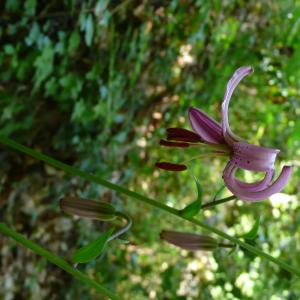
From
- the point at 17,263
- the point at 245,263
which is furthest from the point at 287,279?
the point at 17,263

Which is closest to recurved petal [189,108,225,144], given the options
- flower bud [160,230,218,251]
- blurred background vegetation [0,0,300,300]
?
flower bud [160,230,218,251]

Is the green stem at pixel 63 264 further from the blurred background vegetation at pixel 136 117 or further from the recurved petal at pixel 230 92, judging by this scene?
the blurred background vegetation at pixel 136 117

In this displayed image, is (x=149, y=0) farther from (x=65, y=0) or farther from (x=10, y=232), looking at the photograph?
(x=10, y=232)

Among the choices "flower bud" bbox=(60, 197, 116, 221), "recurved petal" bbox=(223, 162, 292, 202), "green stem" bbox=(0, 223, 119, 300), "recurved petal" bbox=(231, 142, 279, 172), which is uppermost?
"recurved petal" bbox=(231, 142, 279, 172)

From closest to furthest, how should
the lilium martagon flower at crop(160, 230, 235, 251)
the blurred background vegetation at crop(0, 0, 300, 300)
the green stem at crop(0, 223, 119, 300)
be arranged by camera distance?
the green stem at crop(0, 223, 119, 300)
the lilium martagon flower at crop(160, 230, 235, 251)
the blurred background vegetation at crop(0, 0, 300, 300)

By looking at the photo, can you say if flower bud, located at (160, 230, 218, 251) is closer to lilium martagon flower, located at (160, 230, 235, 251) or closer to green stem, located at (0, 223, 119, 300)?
lilium martagon flower, located at (160, 230, 235, 251)

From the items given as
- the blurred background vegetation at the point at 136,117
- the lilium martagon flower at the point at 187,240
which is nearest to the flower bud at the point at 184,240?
the lilium martagon flower at the point at 187,240

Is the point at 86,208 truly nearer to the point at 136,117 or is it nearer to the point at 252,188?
the point at 252,188
